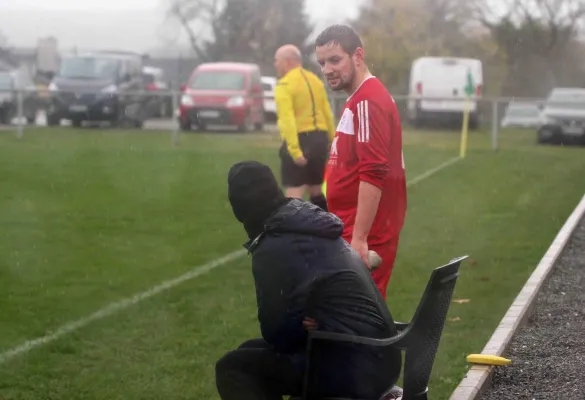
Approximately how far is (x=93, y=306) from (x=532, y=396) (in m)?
3.21

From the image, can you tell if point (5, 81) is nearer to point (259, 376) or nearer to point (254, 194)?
point (259, 376)

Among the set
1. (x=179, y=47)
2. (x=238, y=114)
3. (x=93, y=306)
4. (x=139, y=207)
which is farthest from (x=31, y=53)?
(x=93, y=306)

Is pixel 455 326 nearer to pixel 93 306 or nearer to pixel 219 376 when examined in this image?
pixel 93 306

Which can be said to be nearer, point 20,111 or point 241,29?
point 20,111

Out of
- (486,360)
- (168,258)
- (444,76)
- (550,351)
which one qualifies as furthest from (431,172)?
(444,76)

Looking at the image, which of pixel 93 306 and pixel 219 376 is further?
pixel 93 306

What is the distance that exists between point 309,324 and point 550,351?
9.06ft

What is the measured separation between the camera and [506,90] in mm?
48812

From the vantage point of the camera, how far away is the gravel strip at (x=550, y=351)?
5.55 metres

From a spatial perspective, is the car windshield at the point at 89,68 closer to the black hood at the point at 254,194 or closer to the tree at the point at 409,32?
the tree at the point at 409,32

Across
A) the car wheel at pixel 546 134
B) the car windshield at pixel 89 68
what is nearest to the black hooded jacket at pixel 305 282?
the car wheel at pixel 546 134

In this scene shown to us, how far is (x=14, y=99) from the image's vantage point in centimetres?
2873

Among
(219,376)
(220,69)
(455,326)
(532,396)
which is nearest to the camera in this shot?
(219,376)

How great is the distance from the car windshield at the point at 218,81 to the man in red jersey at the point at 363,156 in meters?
25.2
